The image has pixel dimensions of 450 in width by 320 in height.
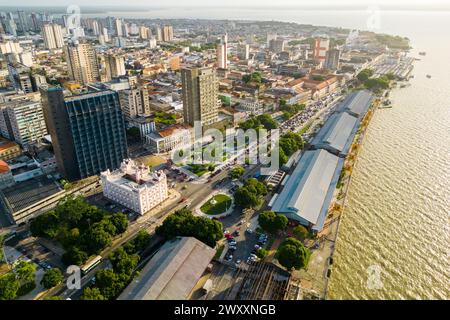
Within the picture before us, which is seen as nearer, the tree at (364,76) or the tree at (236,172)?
the tree at (236,172)

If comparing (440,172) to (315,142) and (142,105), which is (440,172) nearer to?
(315,142)

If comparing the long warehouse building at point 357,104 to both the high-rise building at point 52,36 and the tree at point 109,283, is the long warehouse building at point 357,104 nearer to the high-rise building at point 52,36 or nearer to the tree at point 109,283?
the tree at point 109,283

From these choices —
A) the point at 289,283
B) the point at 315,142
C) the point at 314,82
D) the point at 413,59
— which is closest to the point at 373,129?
the point at 315,142

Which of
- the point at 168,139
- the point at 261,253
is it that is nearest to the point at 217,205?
the point at 261,253

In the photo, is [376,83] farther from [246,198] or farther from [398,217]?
[246,198]

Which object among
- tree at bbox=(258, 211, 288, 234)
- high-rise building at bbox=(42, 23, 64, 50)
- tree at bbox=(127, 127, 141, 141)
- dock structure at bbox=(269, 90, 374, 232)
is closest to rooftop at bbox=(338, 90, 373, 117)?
dock structure at bbox=(269, 90, 374, 232)

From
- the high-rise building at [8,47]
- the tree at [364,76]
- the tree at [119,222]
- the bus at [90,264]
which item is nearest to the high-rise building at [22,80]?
the tree at [119,222]
